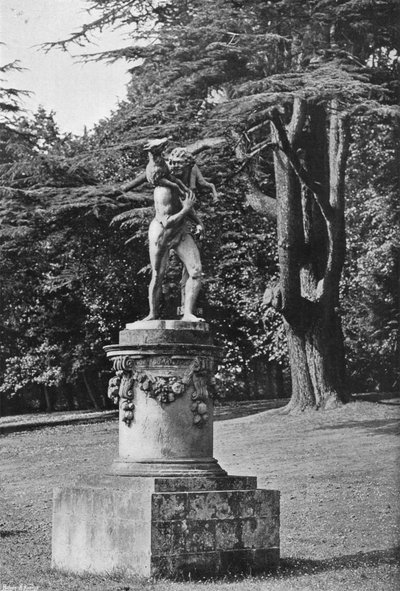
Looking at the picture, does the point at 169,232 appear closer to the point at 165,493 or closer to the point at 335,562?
the point at 165,493

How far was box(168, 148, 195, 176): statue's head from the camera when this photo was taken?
11.9 metres

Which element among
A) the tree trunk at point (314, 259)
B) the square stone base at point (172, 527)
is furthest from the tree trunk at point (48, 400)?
the square stone base at point (172, 527)

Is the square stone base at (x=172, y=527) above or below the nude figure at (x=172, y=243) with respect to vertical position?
below

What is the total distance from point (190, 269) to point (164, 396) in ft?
4.62

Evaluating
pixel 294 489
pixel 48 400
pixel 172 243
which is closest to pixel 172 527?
pixel 172 243

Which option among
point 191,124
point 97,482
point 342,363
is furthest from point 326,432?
point 97,482

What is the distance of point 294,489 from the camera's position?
17203mm

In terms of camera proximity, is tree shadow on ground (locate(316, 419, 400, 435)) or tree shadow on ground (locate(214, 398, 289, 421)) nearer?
tree shadow on ground (locate(316, 419, 400, 435))

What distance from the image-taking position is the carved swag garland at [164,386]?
1101 centimetres

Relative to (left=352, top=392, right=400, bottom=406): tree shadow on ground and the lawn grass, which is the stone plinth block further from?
(left=352, top=392, right=400, bottom=406): tree shadow on ground

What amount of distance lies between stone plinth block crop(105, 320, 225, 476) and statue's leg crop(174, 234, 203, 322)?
1.11ft

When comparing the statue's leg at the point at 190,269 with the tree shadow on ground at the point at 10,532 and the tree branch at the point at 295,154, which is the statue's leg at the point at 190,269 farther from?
the tree branch at the point at 295,154

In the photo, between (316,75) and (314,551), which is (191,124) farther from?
(314,551)

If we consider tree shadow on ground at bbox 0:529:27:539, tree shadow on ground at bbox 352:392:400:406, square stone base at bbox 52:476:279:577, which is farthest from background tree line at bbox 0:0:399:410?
square stone base at bbox 52:476:279:577
